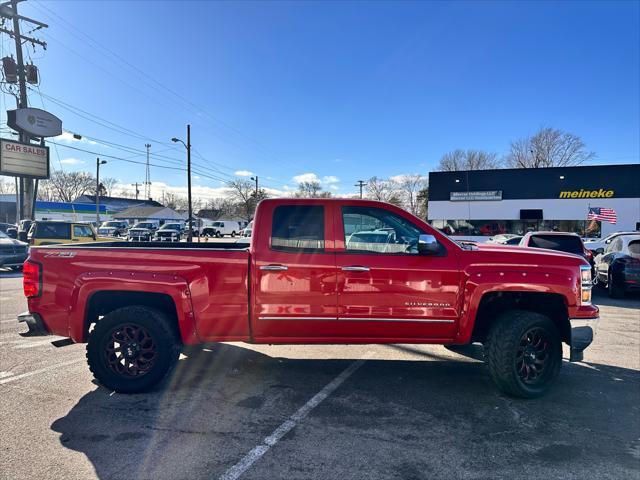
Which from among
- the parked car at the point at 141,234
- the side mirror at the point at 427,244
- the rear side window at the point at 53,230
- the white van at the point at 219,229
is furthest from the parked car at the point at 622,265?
the white van at the point at 219,229

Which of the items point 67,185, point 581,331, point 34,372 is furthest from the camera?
point 67,185

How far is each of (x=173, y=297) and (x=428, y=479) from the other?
9.04 ft

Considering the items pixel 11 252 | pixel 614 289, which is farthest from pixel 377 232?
pixel 11 252

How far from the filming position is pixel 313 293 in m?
3.93

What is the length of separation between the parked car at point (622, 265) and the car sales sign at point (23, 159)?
30.1 m

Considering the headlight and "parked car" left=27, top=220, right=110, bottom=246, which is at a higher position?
"parked car" left=27, top=220, right=110, bottom=246

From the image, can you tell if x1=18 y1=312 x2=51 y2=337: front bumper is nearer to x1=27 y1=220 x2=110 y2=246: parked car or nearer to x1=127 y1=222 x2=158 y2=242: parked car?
x1=27 y1=220 x2=110 y2=246: parked car

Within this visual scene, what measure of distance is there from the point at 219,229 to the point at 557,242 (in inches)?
1858

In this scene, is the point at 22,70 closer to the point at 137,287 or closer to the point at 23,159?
the point at 23,159

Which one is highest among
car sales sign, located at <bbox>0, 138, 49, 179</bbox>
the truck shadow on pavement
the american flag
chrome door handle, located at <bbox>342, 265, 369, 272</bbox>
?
car sales sign, located at <bbox>0, 138, 49, 179</bbox>

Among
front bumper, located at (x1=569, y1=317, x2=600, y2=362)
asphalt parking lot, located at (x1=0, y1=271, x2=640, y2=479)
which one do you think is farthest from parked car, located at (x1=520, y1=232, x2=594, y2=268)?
front bumper, located at (x1=569, y1=317, x2=600, y2=362)

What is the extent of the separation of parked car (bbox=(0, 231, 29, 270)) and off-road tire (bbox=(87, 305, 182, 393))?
13.1m

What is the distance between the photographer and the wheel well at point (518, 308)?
13.8 ft

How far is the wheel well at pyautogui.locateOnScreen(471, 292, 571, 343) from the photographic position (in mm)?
4219
